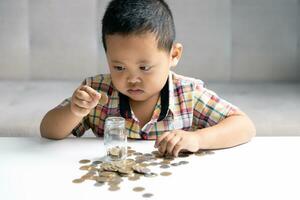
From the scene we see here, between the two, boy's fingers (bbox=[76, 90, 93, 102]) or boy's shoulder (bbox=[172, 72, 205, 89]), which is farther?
boy's shoulder (bbox=[172, 72, 205, 89])

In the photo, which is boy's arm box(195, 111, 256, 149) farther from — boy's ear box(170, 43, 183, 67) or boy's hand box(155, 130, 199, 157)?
boy's ear box(170, 43, 183, 67)

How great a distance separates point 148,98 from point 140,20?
24 cm

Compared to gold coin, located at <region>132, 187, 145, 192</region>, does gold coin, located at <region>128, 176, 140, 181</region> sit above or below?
above

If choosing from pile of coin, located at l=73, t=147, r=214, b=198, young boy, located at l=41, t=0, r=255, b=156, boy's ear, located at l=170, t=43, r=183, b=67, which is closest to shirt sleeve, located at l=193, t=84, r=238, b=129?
young boy, located at l=41, t=0, r=255, b=156

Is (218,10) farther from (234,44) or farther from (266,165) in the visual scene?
(266,165)

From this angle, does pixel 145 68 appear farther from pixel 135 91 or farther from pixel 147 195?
pixel 147 195

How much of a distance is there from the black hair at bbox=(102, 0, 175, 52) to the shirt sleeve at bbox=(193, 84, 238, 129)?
0.17m

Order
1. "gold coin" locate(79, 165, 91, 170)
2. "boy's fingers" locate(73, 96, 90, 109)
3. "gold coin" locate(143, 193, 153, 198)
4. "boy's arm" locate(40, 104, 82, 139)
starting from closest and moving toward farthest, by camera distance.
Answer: "gold coin" locate(143, 193, 153, 198)
"gold coin" locate(79, 165, 91, 170)
"boy's fingers" locate(73, 96, 90, 109)
"boy's arm" locate(40, 104, 82, 139)

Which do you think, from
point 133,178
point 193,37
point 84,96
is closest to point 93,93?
point 84,96

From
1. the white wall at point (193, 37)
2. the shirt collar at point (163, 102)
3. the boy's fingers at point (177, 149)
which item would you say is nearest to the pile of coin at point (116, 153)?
the boy's fingers at point (177, 149)

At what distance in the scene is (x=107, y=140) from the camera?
3.96 ft

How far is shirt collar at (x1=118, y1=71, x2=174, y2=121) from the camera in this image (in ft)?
4.63

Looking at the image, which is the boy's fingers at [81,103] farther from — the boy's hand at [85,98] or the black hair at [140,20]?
the black hair at [140,20]

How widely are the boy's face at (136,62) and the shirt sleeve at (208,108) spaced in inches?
6.3
